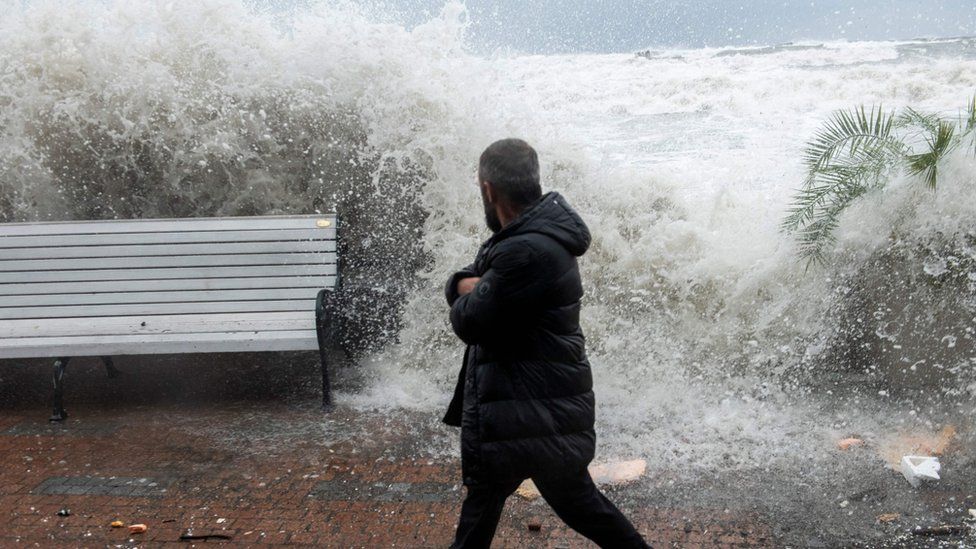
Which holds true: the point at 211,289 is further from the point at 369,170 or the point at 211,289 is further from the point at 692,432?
the point at 692,432

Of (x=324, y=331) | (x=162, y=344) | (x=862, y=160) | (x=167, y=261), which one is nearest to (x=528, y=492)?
(x=324, y=331)

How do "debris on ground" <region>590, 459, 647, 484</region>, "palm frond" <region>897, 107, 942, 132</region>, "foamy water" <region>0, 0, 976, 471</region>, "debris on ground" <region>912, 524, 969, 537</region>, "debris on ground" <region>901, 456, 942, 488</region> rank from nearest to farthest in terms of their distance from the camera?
"debris on ground" <region>912, 524, 969, 537</region> → "debris on ground" <region>901, 456, 942, 488</region> → "debris on ground" <region>590, 459, 647, 484</region> → "foamy water" <region>0, 0, 976, 471</region> → "palm frond" <region>897, 107, 942, 132</region>

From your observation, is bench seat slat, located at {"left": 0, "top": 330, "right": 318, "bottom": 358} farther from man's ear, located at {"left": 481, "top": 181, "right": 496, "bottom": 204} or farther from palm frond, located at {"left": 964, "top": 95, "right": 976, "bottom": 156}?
palm frond, located at {"left": 964, "top": 95, "right": 976, "bottom": 156}

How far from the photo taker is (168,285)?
5191 mm

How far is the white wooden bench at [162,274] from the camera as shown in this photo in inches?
200

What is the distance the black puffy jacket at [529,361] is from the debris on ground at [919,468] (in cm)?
209

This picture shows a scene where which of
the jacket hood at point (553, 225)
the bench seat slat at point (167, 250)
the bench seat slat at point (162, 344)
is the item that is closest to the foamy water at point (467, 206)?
the bench seat slat at point (162, 344)

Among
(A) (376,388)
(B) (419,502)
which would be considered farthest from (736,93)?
(B) (419,502)

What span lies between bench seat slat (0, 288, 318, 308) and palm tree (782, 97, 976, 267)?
11.3 ft

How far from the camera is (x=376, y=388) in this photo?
5.25 m

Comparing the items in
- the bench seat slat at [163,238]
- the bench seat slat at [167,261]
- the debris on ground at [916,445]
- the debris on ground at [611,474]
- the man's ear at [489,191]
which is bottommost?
the debris on ground at [611,474]

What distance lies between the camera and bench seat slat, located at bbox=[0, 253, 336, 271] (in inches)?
203

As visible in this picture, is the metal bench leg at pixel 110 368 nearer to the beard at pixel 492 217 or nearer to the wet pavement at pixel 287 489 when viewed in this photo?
the wet pavement at pixel 287 489

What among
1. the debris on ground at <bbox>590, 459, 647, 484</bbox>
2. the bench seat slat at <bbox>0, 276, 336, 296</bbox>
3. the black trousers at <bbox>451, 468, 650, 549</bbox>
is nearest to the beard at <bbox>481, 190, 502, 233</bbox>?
the black trousers at <bbox>451, 468, 650, 549</bbox>
